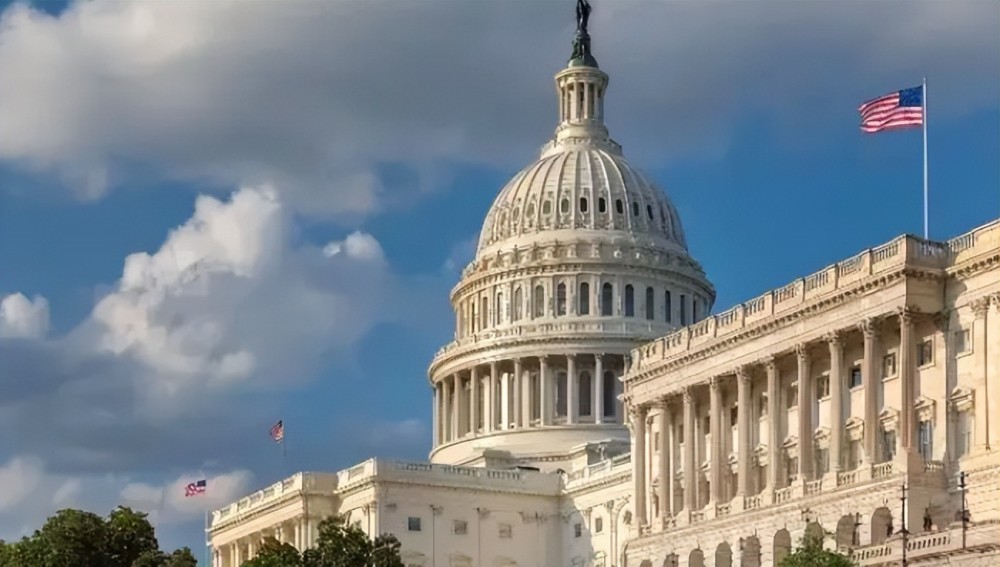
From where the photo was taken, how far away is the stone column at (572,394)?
185 meters

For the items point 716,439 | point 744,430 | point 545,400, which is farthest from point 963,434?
point 545,400

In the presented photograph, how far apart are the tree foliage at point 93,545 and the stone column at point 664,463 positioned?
29059 mm

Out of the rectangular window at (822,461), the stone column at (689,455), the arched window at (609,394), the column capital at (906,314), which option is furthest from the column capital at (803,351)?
the arched window at (609,394)

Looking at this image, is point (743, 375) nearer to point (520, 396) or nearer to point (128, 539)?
point (128, 539)

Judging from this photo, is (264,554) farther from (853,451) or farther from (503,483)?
(503,483)

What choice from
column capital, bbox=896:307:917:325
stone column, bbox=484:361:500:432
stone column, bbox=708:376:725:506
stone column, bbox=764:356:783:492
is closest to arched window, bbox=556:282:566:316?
stone column, bbox=484:361:500:432

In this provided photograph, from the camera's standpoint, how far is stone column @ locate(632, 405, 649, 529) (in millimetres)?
133000

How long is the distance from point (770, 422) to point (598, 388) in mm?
67439

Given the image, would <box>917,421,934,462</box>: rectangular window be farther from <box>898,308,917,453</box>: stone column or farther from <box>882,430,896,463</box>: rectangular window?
<box>882,430,896,463</box>: rectangular window

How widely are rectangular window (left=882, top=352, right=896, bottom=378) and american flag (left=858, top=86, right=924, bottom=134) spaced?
11.9 m

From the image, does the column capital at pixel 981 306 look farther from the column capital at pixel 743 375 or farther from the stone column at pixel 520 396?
the stone column at pixel 520 396

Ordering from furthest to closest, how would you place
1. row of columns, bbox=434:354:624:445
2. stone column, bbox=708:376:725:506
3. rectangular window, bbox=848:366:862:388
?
row of columns, bbox=434:354:624:445, stone column, bbox=708:376:725:506, rectangular window, bbox=848:366:862:388

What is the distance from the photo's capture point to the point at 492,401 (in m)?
190

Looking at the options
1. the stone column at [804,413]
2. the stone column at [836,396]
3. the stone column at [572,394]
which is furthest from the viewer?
the stone column at [572,394]
